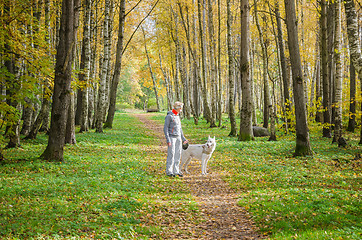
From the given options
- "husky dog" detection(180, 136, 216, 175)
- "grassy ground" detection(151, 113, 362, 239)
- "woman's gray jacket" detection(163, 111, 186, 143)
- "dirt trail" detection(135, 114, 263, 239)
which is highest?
"woman's gray jacket" detection(163, 111, 186, 143)

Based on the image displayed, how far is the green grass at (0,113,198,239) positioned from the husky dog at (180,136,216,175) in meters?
1.07

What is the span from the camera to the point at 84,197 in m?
6.54

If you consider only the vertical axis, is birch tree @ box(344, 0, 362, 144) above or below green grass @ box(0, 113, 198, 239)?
above

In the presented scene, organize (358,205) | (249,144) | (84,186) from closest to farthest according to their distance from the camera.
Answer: (358,205) → (84,186) → (249,144)

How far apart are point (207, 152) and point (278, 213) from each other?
387 cm

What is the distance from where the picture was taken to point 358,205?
19.7 feet

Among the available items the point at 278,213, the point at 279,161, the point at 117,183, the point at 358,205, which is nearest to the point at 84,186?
the point at 117,183

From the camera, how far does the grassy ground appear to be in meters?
5.35

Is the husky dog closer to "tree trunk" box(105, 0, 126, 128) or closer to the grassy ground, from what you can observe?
the grassy ground

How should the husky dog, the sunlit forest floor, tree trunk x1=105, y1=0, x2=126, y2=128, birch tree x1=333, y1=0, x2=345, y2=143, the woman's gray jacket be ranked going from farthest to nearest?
tree trunk x1=105, y1=0, x2=126, y2=128 < birch tree x1=333, y1=0, x2=345, y2=143 < the husky dog < the woman's gray jacket < the sunlit forest floor

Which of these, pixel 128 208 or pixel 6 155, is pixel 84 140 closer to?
pixel 6 155

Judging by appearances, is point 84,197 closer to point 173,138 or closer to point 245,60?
point 173,138

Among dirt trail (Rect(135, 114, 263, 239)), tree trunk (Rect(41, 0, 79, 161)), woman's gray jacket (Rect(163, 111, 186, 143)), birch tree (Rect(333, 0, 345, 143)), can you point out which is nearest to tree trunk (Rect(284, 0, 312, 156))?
birch tree (Rect(333, 0, 345, 143))

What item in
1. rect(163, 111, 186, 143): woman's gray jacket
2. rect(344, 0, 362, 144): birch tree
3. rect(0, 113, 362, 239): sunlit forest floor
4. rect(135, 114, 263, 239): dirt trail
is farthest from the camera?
rect(163, 111, 186, 143): woman's gray jacket
